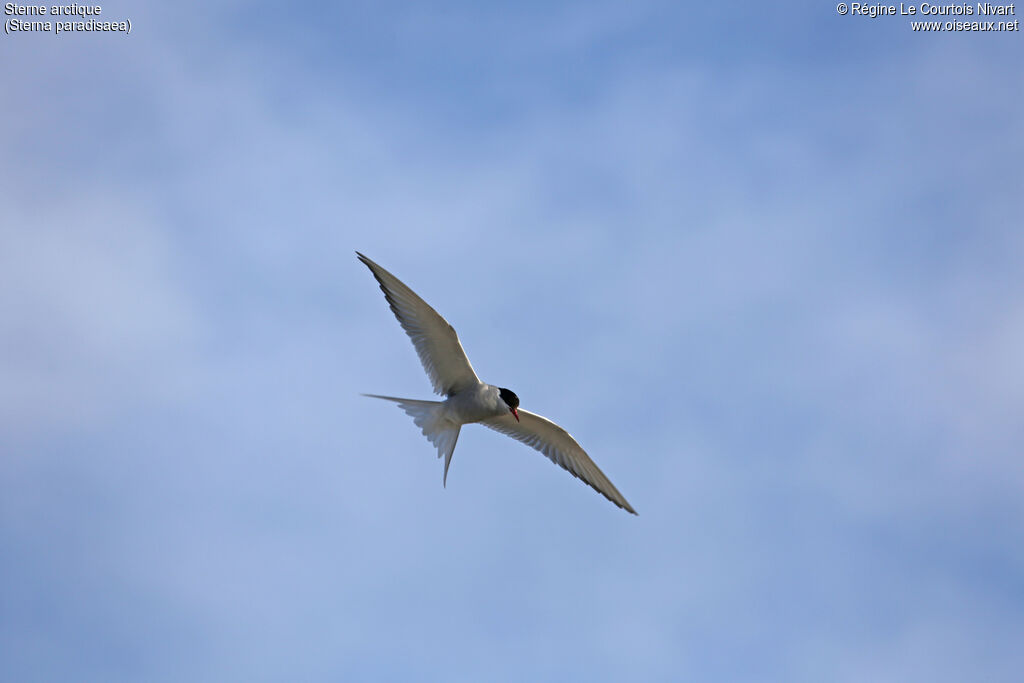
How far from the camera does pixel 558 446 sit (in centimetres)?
1341

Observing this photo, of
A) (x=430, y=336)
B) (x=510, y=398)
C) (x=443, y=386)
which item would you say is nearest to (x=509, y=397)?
(x=510, y=398)

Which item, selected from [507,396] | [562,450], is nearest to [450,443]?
[507,396]

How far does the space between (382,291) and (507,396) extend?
77.0 inches

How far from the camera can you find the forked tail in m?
12.1

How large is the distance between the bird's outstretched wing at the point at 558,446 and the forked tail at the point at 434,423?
101 cm

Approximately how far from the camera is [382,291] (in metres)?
11.8

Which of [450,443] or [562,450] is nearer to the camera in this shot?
[450,443]

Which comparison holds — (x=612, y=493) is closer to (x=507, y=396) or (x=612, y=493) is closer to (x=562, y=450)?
(x=562, y=450)

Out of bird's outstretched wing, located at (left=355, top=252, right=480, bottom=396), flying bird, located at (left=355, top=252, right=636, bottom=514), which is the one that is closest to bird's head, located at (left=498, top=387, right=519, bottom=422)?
flying bird, located at (left=355, top=252, right=636, bottom=514)

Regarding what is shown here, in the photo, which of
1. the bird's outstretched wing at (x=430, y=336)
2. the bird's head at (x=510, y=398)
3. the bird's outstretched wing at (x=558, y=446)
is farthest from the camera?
the bird's outstretched wing at (x=558, y=446)

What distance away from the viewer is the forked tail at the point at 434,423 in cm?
1212

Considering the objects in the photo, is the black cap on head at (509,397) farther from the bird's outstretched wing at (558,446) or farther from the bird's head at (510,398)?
the bird's outstretched wing at (558,446)

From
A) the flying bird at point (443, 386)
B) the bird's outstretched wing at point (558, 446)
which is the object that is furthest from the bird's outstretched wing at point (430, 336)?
the bird's outstretched wing at point (558, 446)

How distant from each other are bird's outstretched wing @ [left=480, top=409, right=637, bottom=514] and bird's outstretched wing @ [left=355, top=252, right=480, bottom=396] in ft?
3.39
